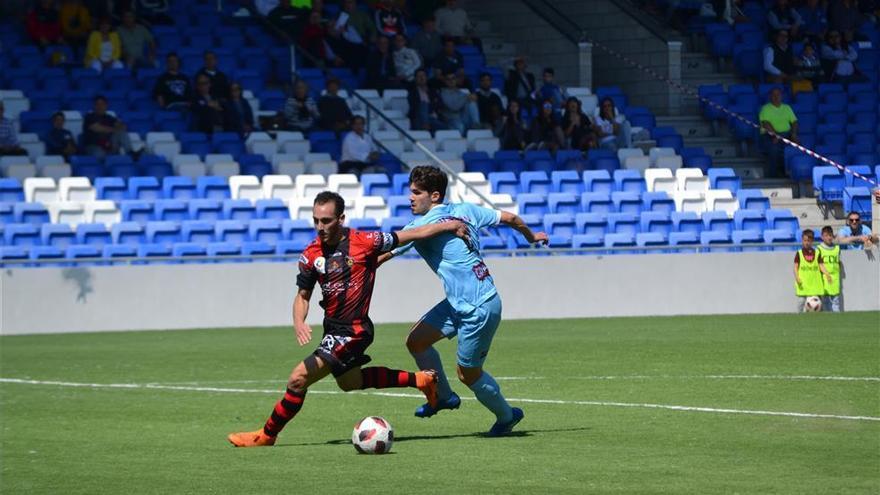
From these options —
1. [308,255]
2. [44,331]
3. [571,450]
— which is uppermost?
[308,255]

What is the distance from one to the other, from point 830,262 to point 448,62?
8.32m

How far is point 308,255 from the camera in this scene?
10.1 meters

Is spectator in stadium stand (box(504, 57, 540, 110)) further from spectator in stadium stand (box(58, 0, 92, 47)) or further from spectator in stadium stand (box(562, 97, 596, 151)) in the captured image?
spectator in stadium stand (box(58, 0, 92, 47))

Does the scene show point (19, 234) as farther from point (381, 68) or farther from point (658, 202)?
point (658, 202)

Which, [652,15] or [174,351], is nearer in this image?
[174,351]

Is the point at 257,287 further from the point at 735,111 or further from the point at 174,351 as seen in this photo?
the point at 735,111

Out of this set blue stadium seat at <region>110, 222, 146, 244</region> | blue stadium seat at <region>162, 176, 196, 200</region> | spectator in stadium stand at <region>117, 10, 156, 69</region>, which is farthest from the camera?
spectator in stadium stand at <region>117, 10, 156, 69</region>

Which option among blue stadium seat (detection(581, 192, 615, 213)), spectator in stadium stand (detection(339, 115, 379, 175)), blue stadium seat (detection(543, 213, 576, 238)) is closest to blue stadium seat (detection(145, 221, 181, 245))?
spectator in stadium stand (detection(339, 115, 379, 175))

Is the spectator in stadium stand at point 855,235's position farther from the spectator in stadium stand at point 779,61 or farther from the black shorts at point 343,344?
the black shorts at point 343,344

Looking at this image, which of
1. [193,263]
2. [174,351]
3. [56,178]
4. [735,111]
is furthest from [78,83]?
[735,111]

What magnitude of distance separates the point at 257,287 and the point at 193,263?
0.98 m

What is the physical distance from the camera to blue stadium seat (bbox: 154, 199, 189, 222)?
23.8 meters

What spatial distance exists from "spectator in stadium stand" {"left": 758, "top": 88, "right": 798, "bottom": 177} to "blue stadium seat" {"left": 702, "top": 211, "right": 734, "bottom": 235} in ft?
9.65

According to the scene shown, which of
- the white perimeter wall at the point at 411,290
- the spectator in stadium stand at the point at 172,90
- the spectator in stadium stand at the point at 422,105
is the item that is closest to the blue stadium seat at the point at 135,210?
the white perimeter wall at the point at 411,290
